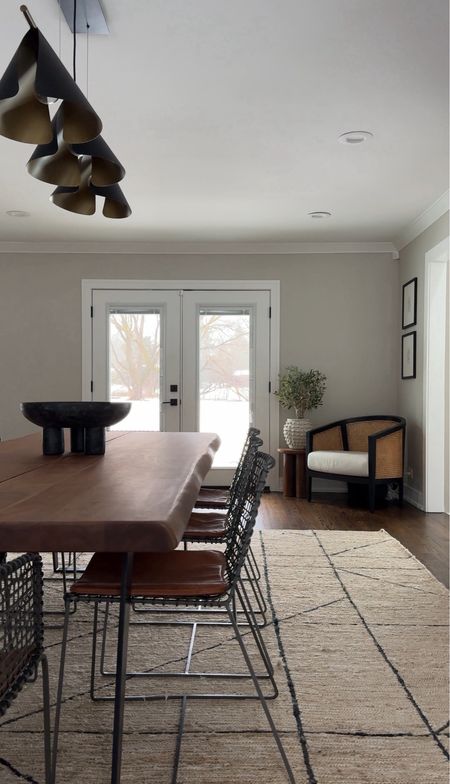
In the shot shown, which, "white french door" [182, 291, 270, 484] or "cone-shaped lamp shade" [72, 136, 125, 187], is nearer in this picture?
"cone-shaped lamp shade" [72, 136, 125, 187]

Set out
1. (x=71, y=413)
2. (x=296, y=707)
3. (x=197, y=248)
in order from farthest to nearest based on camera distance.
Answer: (x=197, y=248) < (x=71, y=413) < (x=296, y=707)

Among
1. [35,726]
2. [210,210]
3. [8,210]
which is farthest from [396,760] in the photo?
[8,210]

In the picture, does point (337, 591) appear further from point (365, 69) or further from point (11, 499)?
point (365, 69)

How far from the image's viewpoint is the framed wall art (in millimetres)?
6109

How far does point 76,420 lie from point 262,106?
6.45 ft

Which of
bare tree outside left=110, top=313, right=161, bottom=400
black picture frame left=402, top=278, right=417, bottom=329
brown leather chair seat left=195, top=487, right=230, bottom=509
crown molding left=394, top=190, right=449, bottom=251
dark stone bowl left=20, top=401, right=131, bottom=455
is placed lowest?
brown leather chair seat left=195, top=487, right=230, bottom=509

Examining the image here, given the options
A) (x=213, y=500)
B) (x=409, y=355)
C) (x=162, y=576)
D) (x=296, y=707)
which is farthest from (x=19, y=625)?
(x=409, y=355)

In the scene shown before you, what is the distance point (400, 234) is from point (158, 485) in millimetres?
5084

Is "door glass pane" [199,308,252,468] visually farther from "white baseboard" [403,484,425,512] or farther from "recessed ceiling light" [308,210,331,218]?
"white baseboard" [403,484,425,512]

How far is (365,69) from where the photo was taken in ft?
10.3

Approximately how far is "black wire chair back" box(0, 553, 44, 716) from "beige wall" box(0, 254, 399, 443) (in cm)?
549

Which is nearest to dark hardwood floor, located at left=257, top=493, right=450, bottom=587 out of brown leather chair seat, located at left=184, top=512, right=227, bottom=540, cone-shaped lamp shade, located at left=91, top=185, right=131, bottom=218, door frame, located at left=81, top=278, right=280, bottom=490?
door frame, located at left=81, top=278, right=280, bottom=490

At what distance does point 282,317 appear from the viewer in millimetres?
6852

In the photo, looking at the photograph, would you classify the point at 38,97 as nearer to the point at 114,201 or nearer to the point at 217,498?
the point at 114,201
